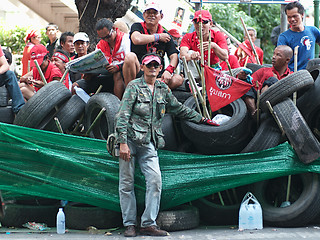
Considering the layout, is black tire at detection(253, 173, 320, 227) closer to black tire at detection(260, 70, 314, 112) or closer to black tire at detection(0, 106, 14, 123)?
black tire at detection(260, 70, 314, 112)

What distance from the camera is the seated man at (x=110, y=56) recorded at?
8703 mm

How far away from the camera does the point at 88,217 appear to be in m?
→ 7.63

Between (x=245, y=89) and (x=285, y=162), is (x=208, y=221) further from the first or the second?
(x=245, y=89)

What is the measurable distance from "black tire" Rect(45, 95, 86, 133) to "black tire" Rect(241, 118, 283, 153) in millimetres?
2392

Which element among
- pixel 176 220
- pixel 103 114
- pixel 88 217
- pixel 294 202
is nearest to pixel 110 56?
pixel 103 114

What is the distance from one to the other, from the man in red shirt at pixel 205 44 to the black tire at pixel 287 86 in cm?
128

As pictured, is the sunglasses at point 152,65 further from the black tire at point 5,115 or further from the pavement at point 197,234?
the black tire at point 5,115

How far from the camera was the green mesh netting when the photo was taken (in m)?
7.67

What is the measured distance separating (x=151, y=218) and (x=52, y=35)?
19.3ft

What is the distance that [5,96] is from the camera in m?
8.70

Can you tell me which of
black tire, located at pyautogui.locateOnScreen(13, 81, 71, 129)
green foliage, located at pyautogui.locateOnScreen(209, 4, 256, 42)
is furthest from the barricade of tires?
green foliage, located at pyautogui.locateOnScreen(209, 4, 256, 42)

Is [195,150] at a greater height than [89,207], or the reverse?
[195,150]

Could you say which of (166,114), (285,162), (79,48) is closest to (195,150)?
(166,114)

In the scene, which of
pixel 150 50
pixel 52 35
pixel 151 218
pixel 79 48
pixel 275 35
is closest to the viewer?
pixel 151 218
